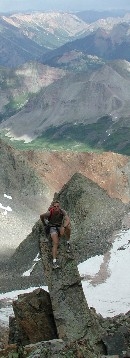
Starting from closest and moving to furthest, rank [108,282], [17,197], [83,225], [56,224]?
1. [56,224]
2. [108,282]
3. [83,225]
4. [17,197]

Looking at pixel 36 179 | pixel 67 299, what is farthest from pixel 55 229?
pixel 36 179

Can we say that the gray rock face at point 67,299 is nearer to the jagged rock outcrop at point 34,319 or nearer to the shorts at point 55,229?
the shorts at point 55,229

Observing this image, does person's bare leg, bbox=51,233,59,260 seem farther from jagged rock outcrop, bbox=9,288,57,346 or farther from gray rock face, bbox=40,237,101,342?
jagged rock outcrop, bbox=9,288,57,346

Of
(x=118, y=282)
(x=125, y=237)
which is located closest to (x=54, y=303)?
(x=118, y=282)

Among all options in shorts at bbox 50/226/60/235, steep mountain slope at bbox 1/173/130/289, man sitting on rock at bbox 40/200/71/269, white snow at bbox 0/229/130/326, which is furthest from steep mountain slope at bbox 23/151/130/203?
shorts at bbox 50/226/60/235

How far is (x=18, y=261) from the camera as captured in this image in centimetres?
6419

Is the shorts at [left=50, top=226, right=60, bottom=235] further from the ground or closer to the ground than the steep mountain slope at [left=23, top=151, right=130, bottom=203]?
closer to the ground

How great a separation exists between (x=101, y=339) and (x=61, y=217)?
550 cm

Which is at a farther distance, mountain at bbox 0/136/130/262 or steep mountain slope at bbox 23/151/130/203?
steep mountain slope at bbox 23/151/130/203

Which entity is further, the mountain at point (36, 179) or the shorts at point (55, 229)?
the mountain at point (36, 179)

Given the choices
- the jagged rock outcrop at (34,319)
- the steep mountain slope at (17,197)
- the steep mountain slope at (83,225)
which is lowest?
the jagged rock outcrop at (34,319)

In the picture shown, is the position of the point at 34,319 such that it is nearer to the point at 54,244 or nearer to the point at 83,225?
the point at 54,244

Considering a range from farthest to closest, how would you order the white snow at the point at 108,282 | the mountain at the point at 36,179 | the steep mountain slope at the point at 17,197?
the mountain at the point at 36,179, the steep mountain slope at the point at 17,197, the white snow at the point at 108,282

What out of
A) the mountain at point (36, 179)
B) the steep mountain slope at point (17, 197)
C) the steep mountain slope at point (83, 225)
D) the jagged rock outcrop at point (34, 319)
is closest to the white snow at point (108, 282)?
the steep mountain slope at point (83, 225)
